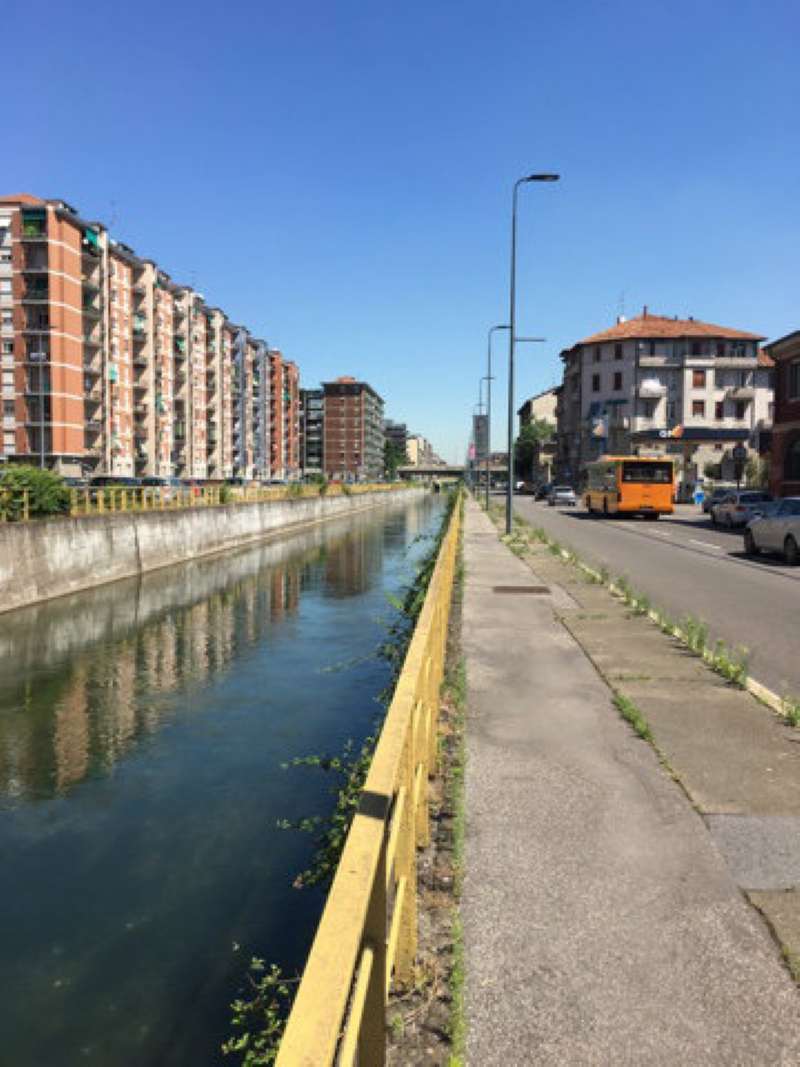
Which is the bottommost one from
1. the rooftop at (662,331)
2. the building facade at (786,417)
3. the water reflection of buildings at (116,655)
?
the water reflection of buildings at (116,655)

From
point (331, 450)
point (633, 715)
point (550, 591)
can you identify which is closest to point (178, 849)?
point (633, 715)

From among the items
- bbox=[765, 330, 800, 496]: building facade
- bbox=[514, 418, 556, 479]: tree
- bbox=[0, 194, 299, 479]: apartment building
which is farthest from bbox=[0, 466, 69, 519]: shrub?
bbox=[514, 418, 556, 479]: tree

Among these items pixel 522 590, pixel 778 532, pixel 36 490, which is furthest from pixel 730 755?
pixel 36 490

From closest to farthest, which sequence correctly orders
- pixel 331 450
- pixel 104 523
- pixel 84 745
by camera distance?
pixel 84 745
pixel 104 523
pixel 331 450

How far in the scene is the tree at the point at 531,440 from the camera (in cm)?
12838

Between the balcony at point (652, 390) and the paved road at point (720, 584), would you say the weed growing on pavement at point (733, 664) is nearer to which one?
the paved road at point (720, 584)

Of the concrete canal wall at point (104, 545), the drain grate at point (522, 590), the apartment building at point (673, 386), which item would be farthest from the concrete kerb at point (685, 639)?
the apartment building at point (673, 386)

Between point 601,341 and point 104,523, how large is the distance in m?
75.9

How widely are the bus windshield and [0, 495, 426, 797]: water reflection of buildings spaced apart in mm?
16902

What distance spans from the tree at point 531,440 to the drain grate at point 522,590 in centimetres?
11365

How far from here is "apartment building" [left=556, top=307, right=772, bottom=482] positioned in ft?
273

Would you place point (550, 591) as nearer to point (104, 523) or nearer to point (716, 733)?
point (716, 733)

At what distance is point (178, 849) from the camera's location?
6.68 meters

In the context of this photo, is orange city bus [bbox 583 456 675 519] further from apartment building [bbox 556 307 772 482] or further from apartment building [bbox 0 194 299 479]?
apartment building [bbox 0 194 299 479]
